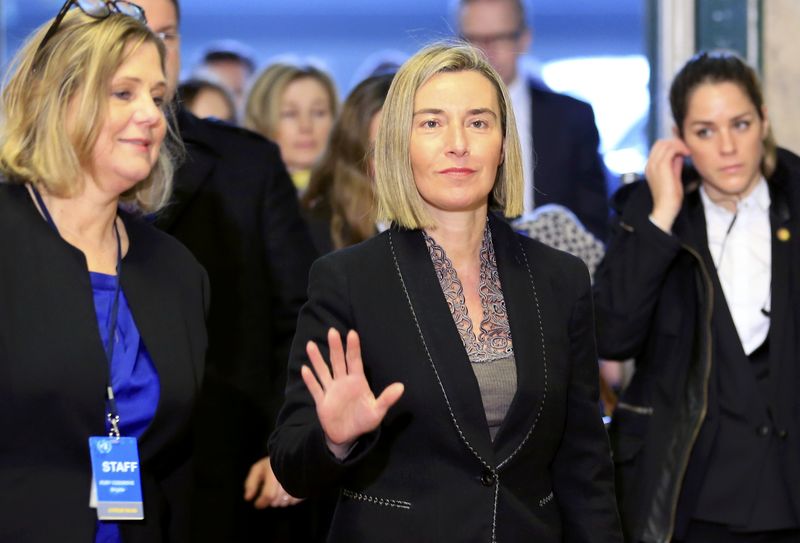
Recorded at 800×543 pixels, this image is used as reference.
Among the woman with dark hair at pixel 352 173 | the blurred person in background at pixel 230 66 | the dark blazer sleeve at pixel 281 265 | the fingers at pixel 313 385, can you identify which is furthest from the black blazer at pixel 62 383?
the blurred person in background at pixel 230 66

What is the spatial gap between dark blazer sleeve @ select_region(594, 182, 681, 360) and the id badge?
5.79ft

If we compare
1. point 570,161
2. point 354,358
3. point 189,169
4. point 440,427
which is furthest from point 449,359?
point 570,161

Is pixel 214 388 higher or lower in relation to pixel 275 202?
lower

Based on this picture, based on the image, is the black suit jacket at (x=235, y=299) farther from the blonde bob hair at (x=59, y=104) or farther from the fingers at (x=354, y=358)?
the fingers at (x=354, y=358)

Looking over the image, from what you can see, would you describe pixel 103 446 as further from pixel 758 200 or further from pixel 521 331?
pixel 758 200

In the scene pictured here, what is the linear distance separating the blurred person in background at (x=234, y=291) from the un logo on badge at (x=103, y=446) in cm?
102

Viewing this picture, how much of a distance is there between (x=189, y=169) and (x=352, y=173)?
2.48 ft

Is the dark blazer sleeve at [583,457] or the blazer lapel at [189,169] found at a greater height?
the blazer lapel at [189,169]

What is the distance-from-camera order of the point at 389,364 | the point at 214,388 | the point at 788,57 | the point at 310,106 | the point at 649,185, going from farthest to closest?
the point at 310,106
the point at 788,57
the point at 649,185
the point at 214,388
the point at 389,364

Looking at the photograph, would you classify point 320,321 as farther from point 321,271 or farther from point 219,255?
point 219,255

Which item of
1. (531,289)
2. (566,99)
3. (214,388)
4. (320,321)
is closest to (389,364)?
(320,321)

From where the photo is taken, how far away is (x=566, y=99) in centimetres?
561

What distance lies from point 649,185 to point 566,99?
1450 mm

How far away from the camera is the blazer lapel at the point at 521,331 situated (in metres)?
2.66
